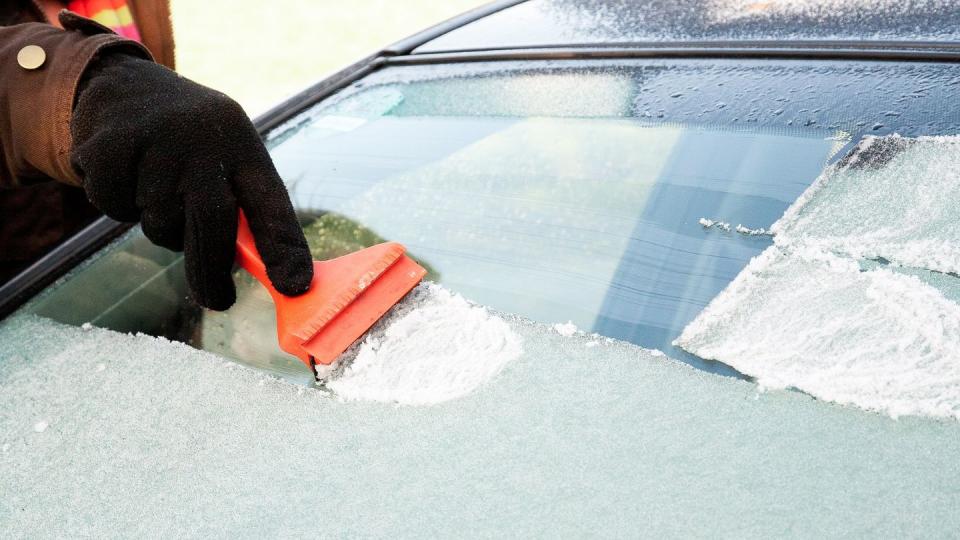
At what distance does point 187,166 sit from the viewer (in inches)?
36.6

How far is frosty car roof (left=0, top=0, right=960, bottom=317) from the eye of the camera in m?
1.27

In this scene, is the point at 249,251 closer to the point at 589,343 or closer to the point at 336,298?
the point at 336,298

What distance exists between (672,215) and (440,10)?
20.7ft

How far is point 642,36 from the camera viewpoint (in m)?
1.58

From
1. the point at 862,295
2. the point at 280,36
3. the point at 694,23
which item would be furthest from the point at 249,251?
the point at 280,36

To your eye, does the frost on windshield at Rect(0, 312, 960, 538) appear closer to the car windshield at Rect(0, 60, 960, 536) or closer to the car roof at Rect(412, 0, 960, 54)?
the car windshield at Rect(0, 60, 960, 536)

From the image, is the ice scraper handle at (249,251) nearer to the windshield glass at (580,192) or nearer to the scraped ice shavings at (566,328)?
the windshield glass at (580,192)

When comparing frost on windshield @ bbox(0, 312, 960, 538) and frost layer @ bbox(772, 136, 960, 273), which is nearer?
frost on windshield @ bbox(0, 312, 960, 538)

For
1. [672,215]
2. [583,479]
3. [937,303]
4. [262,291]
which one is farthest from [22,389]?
[937,303]

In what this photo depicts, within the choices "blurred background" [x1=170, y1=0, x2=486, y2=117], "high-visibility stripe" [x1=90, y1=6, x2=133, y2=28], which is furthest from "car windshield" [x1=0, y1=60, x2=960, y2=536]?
"blurred background" [x1=170, y1=0, x2=486, y2=117]

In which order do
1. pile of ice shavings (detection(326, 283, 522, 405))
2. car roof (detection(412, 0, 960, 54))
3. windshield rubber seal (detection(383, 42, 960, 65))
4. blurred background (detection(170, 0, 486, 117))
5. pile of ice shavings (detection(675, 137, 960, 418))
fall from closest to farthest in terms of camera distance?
pile of ice shavings (detection(675, 137, 960, 418)) → pile of ice shavings (detection(326, 283, 522, 405)) → windshield rubber seal (detection(383, 42, 960, 65)) → car roof (detection(412, 0, 960, 54)) → blurred background (detection(170, 0, 486, 117))

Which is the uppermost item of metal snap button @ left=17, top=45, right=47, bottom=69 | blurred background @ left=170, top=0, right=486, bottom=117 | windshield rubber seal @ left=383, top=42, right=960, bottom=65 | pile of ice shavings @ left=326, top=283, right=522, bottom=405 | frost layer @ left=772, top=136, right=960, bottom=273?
metal snap button @ left=17, top=45, right=47, bottom=69

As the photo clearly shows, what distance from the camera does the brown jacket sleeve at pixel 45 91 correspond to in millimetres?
1031

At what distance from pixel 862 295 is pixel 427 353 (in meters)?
0.55
